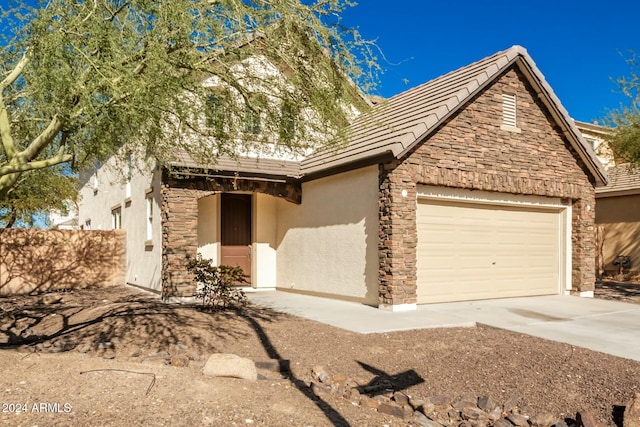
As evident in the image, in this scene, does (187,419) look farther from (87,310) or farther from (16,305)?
(16,305)

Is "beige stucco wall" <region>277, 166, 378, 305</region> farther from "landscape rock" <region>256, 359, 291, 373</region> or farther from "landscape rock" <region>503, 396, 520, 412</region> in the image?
"landscape rock" <region>503, 396, 520, 412</region>

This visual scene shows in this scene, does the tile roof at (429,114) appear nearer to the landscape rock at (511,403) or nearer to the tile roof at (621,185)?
the landscape rock at (511,403)

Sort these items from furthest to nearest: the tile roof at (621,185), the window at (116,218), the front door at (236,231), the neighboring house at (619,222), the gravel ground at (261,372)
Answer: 1. the neighboring house at (619,222)
2. the tile roof at (621,185)
3. the window at (116,218)
4. the front door at (236,231)
5. the gravel ground at (261,372)

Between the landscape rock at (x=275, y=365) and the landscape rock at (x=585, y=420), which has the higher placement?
the landscape rock at (x=275, y=365)

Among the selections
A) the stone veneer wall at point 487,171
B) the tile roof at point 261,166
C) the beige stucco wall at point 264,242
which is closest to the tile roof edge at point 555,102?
the stone veneer wall at point 487,171

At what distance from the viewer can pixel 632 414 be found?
5.50 meters

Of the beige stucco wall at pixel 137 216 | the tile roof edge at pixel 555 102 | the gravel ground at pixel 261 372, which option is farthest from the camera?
the beige stucco wall at pixel 137 216

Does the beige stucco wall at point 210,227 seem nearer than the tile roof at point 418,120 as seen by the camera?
No

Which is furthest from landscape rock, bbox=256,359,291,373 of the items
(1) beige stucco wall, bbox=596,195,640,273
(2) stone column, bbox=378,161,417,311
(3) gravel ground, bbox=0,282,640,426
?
(1) beige stucco wall, bbox=596,195,640,273

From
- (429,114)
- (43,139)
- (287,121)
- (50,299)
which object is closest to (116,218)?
(50,299)

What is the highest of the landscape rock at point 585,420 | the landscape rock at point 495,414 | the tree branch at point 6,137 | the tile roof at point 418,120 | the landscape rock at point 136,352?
the tile roof at point 418,120

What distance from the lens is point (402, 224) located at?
11195 millimetres

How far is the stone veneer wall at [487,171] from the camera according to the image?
441 inches

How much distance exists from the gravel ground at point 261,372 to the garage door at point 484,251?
2.96 meters
